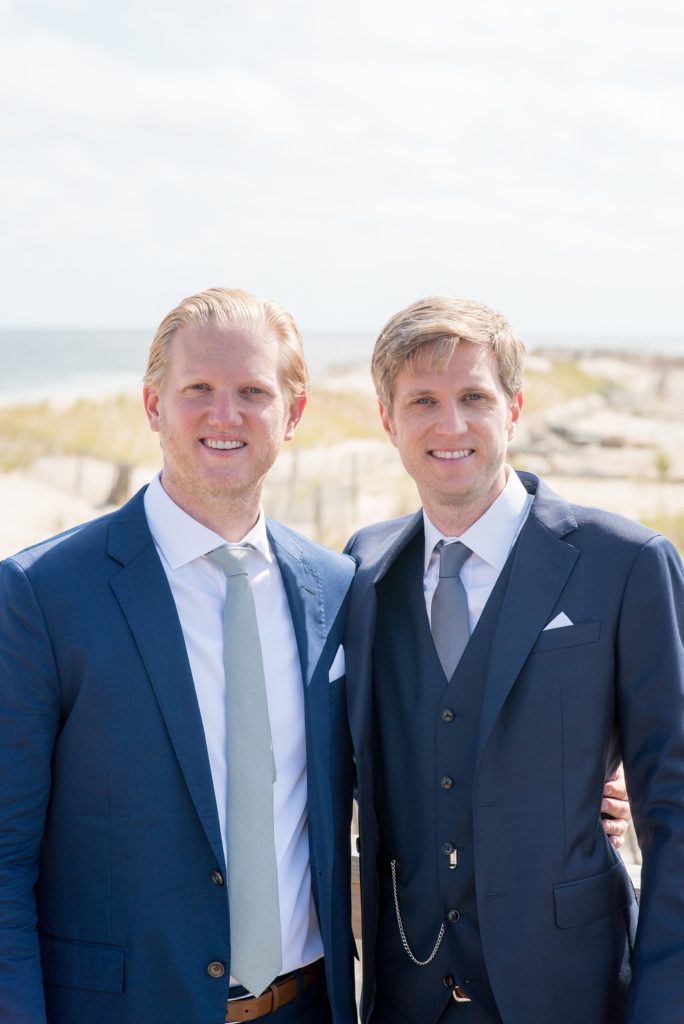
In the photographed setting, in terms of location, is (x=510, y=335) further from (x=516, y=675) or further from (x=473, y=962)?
(x=473, y=962)

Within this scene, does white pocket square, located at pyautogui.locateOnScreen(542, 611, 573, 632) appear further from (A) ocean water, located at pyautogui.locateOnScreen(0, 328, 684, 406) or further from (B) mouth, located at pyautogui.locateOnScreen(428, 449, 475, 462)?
(A) ocean water, located at pyautogui.locateOnScreen(0, 328, 684, 406)

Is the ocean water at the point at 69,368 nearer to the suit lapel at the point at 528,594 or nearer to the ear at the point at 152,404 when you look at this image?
the ear at the point at 152,404

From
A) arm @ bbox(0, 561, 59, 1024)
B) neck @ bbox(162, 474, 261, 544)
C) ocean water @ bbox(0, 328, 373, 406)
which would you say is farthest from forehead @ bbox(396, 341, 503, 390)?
ocean water @ bbox(0, 328, 373, 406)

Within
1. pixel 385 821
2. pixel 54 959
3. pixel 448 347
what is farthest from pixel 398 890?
pixel 448 347

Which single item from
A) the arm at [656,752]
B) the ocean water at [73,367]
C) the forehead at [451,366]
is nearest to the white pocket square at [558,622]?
the arm at [656,752]

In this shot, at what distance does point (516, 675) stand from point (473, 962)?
61 centimetres

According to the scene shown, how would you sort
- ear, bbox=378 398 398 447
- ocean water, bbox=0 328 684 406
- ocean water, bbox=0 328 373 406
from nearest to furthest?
ear, bbox=378 398 398 447 → ocean water, bbox=0 328 684 406 → ocean water, bbox=0 328 373 406

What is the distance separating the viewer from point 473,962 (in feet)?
7.32

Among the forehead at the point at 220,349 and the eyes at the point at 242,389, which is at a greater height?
the forehead at the point at 220,349

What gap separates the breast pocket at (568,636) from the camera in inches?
86.0

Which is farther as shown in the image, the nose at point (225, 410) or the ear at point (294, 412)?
the ear at point (294, 412)

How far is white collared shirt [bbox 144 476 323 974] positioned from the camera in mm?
2225

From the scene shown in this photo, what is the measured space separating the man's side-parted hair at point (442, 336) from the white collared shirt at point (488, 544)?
275mm

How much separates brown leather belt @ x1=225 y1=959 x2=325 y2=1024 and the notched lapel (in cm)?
61
